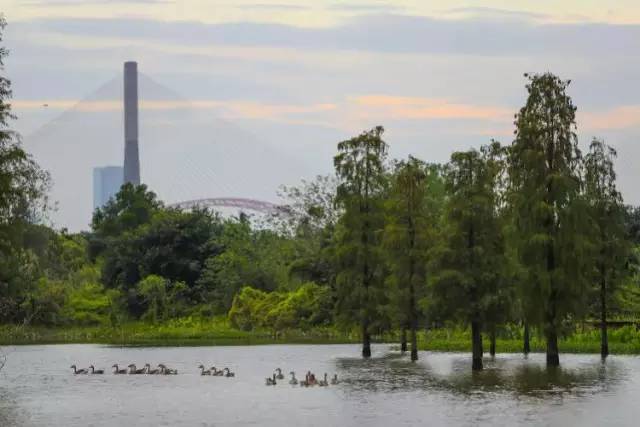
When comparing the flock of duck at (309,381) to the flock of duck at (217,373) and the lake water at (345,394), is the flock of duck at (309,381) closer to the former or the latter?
the flock of duck at (217,373)

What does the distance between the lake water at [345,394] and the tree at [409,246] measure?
290cm

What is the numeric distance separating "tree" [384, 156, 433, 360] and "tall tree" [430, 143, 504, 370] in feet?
25.8

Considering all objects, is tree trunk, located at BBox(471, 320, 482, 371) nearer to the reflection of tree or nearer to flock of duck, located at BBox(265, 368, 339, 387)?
the reflection of tree

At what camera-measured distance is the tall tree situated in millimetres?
50938

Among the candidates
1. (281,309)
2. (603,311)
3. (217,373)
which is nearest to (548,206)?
(603,311)

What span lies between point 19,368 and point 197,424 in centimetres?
2726

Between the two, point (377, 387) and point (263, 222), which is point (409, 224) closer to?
point (377, 387)

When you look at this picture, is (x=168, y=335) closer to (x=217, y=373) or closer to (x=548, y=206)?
(x=217, y=373)

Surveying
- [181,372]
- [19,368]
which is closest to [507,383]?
[181,372]

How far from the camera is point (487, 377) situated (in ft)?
163

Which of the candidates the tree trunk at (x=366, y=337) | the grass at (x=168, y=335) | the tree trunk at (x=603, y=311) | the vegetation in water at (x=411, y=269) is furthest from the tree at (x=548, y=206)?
the grass at (x=168, y=335)

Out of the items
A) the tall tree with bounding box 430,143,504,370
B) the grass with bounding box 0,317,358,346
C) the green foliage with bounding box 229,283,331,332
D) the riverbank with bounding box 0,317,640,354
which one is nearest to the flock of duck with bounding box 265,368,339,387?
the tall tree with bounding box 430,143,504,370

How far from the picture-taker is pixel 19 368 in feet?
201

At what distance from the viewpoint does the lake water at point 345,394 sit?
37062mm
